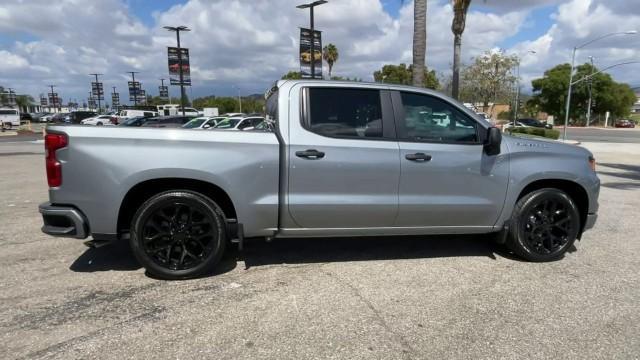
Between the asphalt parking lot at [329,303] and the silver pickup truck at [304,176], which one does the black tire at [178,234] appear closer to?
the silver pickup truck at [304,176]

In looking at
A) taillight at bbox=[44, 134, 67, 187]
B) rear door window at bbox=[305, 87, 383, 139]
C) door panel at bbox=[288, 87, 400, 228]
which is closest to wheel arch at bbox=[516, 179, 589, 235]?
door panel at bbox=[288, 87, 400, 228]

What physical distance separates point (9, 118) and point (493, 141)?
6041cm

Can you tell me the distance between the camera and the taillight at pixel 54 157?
12.1ft

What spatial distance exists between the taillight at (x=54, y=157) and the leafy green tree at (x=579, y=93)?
73.5 metres

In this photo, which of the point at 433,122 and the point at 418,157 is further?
the point at 433,122

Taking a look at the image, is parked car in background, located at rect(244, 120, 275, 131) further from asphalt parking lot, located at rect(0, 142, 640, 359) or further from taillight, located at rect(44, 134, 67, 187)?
taillight, located at rect(44, 134, 67, 187)

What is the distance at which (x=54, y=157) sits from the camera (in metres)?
3.70

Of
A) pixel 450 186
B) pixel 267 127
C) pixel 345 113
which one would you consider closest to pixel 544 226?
pixel 450 186

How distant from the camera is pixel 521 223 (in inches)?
179

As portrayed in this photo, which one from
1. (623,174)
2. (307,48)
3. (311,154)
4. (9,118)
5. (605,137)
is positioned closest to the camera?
(311,154)

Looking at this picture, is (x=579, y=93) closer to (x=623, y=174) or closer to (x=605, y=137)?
(x=605, y=137)

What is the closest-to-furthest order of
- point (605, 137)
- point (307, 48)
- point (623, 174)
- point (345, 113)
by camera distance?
1. point (345, 113)
2. point (623, 174)
3. point (307, 48)
4. point (605, 137)

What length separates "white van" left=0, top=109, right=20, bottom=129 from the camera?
165 feet

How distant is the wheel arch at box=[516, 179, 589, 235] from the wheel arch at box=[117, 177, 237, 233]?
3.05 m
